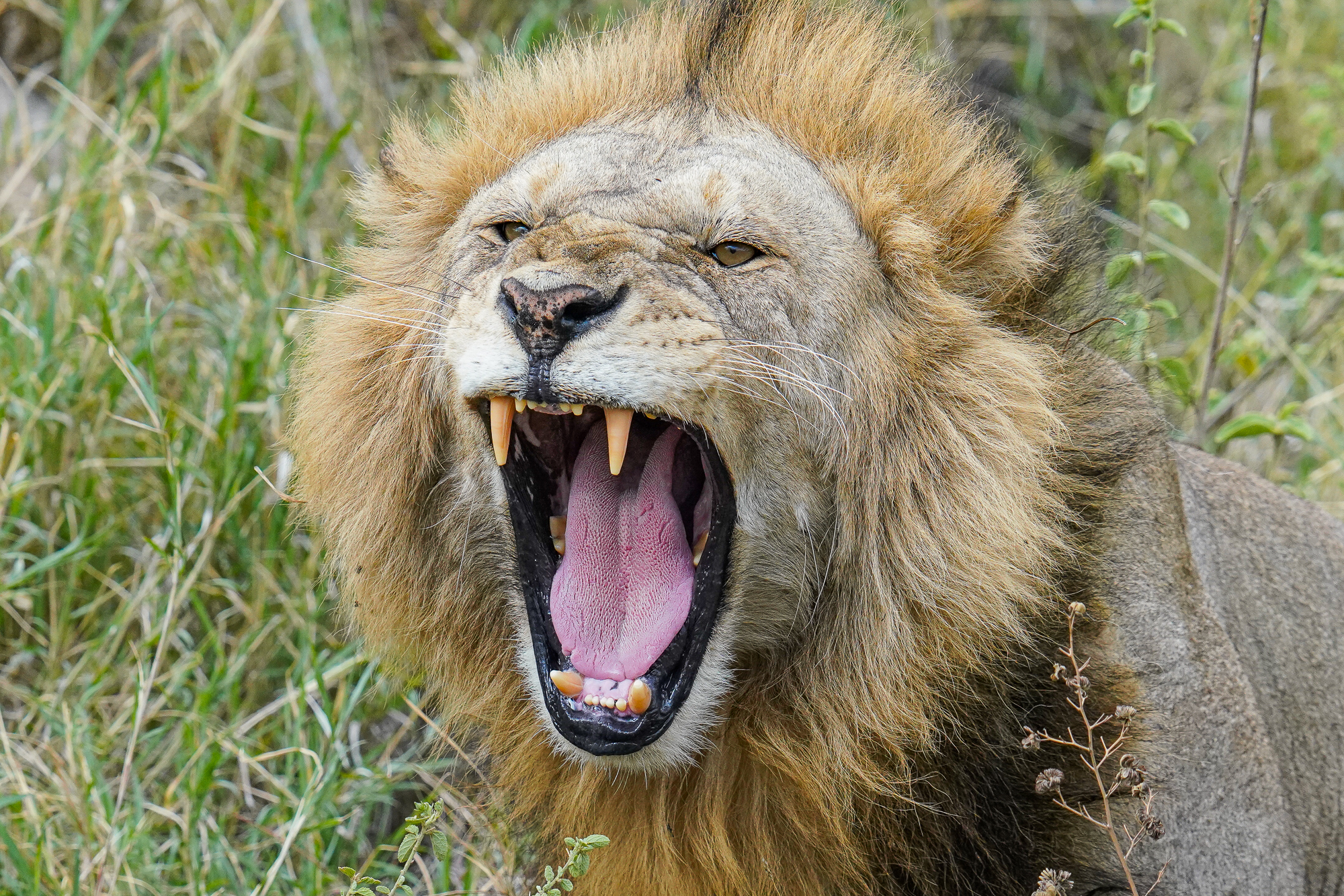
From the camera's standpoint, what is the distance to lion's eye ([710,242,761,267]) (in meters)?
2.56

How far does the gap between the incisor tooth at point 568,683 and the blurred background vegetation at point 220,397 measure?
1.95 ft

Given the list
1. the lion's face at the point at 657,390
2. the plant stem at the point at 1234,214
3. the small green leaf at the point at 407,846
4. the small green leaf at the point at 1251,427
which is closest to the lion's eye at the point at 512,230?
the lion's face at the point at 657,390

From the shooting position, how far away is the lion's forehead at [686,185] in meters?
2.56

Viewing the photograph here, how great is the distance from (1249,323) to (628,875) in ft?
13.5

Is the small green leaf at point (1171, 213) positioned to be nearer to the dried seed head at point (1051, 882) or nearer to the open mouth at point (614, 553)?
the open mouth at point (614, 553)

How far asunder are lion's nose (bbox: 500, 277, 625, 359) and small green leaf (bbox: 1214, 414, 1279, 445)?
2.32 m

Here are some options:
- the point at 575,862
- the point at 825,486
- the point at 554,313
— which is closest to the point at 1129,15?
the point at 825,486

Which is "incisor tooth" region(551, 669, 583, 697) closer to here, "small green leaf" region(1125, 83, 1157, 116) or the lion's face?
the lion's face

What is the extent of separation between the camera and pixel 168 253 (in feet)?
15.7

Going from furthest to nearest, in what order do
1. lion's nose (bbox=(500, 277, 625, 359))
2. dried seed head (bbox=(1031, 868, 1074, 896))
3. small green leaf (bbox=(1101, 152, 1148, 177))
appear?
small green leaf (bbox=(1101, 152, 1148, 177)), dried seed head (bbox=(1031, 868, 1074, 896)), lion's nose (bbox=(500, 277, 625, 359))

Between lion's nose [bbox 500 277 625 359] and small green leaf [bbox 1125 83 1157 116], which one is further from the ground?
small green leaf [bbox 1125 83 1157 116]

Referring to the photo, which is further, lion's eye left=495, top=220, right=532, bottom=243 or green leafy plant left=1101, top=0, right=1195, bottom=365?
green leafy plant left=1101, top=0, right=1195, bottom=365

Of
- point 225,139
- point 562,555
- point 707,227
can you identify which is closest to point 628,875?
point 562,555

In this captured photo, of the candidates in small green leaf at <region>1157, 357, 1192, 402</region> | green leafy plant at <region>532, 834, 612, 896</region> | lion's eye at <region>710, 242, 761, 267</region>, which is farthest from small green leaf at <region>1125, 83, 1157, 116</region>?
green leafy plant at <region>532, 834, 612, 896</region>
